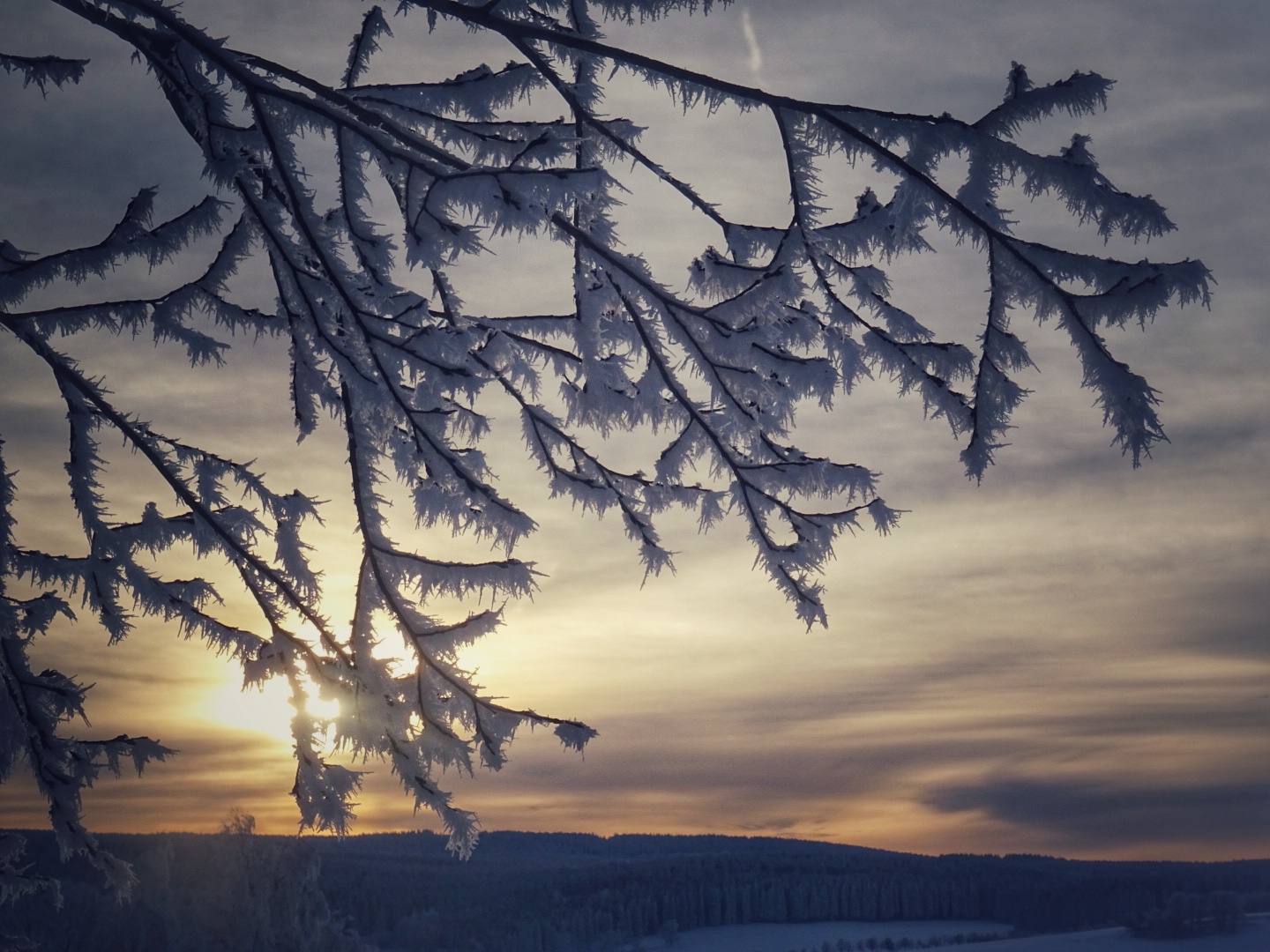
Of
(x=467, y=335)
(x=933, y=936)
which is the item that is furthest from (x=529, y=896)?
(x=467, y=335)

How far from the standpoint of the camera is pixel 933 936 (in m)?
71.3

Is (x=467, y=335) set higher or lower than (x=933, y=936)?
higher

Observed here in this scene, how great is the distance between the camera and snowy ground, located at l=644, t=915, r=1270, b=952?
177ft

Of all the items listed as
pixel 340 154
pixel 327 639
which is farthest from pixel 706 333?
pixel 327 639

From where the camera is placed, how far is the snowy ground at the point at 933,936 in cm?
5397

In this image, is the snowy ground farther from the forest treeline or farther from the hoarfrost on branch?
the hoarfrost on branch

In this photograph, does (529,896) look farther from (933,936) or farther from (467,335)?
(467,335)

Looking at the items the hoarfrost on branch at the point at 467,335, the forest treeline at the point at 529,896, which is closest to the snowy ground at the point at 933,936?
the forest treeline at the point at 529,896

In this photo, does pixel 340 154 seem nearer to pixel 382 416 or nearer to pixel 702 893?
pixel 382 416

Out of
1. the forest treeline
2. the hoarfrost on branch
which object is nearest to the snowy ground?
the forest treeline

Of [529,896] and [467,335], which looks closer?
[467,335]

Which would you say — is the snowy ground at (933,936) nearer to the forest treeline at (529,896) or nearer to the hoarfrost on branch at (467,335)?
the forest treeline at (529,896)

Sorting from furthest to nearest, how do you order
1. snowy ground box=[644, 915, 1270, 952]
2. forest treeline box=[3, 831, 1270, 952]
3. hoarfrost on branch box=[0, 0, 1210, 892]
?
snowy ground box=[644, 915, 1270, 952]
forest treeline box=[3, 831, 1270, 952]
hoarfrost on branch box=[0, 0, 1210, 892]

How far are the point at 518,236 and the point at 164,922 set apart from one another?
3027 centimetres
